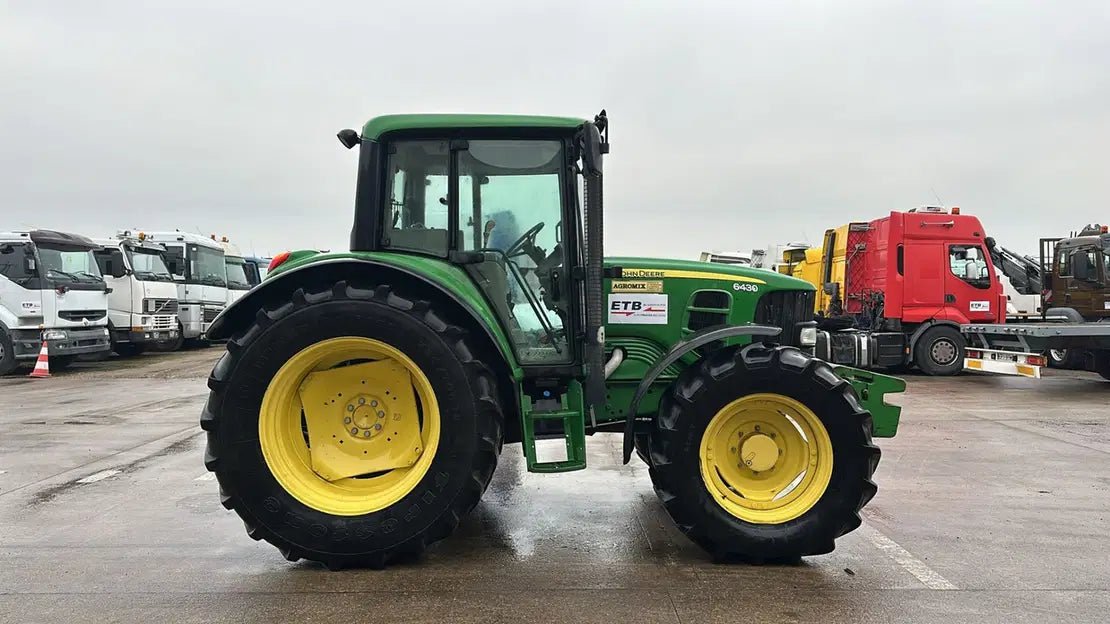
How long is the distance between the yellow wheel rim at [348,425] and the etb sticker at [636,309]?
1276mm

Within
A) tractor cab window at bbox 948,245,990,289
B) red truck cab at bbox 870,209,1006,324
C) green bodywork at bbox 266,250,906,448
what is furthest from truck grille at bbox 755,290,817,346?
tractor cab window at bbox 948,245,990,289

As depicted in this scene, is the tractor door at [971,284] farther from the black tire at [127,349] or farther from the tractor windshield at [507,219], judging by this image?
the black tire at [127,349]

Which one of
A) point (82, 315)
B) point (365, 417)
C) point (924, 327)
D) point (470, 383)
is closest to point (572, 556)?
point (470, 383)

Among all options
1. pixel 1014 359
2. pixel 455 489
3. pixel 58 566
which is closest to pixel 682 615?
pixel 455 489

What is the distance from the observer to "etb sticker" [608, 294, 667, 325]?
169 inches

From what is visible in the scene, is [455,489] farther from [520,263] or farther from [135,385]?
[135,385]

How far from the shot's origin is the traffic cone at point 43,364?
1282 cm

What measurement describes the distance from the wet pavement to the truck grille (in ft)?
4.19

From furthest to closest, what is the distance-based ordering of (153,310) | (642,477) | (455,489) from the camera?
(153,310) < (642,477) < (455,489)

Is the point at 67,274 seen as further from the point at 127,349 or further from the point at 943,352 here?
the point at 943,352

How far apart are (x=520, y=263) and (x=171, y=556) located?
2498 mm

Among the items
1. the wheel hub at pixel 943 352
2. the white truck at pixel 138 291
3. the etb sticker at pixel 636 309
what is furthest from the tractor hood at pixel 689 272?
the white truck at pixel 138 291

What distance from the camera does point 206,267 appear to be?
18.1 meters

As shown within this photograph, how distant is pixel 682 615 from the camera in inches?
123
